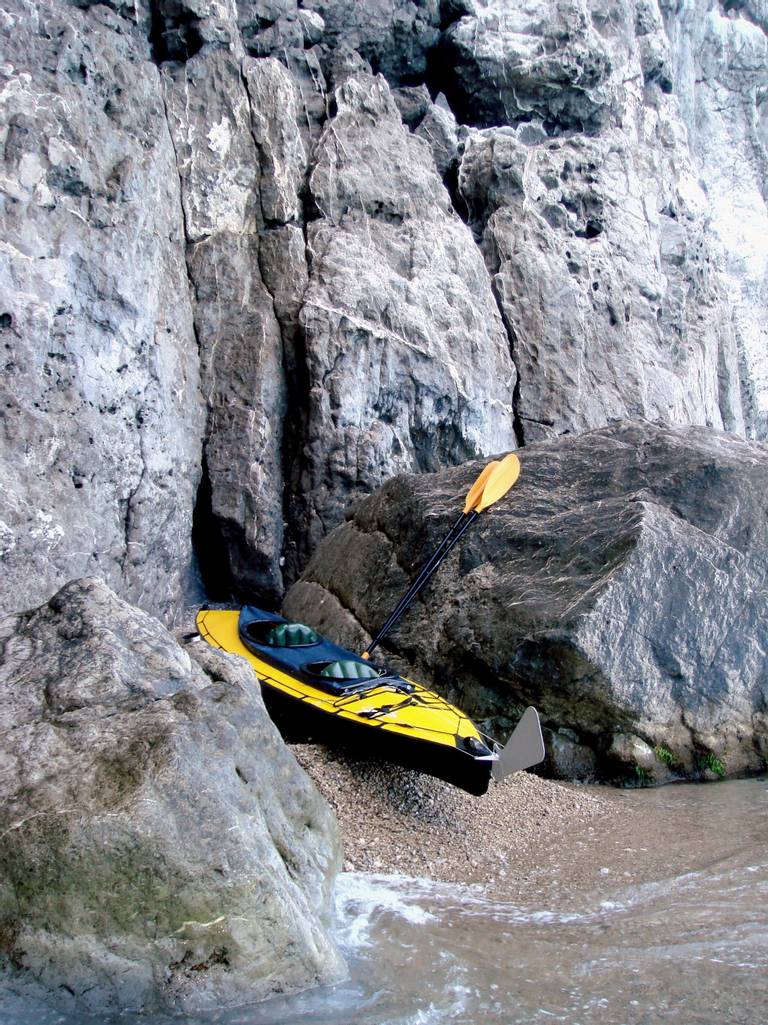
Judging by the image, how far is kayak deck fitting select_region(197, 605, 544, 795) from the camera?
4738 mm

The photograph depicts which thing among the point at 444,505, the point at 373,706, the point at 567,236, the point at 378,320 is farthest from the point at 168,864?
the point at 567,236

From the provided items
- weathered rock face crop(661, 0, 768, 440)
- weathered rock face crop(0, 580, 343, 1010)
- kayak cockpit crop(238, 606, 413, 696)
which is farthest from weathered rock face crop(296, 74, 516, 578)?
weathered rock face crop(661, 0, 768, 440)

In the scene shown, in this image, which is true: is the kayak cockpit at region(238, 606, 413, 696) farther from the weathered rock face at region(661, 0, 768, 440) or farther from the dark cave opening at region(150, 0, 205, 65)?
the weathered rock face at region(661, 0, 768, 440)

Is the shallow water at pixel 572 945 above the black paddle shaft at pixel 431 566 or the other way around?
the other way around

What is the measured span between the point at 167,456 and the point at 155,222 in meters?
2.38

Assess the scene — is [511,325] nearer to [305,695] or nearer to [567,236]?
[567,236]

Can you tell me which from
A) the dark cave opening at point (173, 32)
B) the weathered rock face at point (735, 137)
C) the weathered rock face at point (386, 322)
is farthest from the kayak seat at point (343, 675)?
the weathered rock face at point (735, 137)

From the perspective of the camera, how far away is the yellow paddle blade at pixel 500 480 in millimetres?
7203

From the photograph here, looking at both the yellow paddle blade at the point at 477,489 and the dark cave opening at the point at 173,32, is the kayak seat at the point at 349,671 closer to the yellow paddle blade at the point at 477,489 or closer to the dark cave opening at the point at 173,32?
the yellow paddle blade at the point at 477,489

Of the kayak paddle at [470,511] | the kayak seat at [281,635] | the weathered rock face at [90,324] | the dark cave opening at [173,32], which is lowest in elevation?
the kayak seat at [281,635]

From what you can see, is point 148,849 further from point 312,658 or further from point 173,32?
point 173,32

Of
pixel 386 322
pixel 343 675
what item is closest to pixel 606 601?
pixel 343 675

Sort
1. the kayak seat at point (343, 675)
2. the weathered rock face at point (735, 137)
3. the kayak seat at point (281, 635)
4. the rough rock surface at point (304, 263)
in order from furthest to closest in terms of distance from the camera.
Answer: the weathered rock face at point (735, 137), the rough rock surface at point (304, 263), the kayak seat at point (281, 635), the kayak seat at point (343, 675)

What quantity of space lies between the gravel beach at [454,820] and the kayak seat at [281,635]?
0.96 metres
